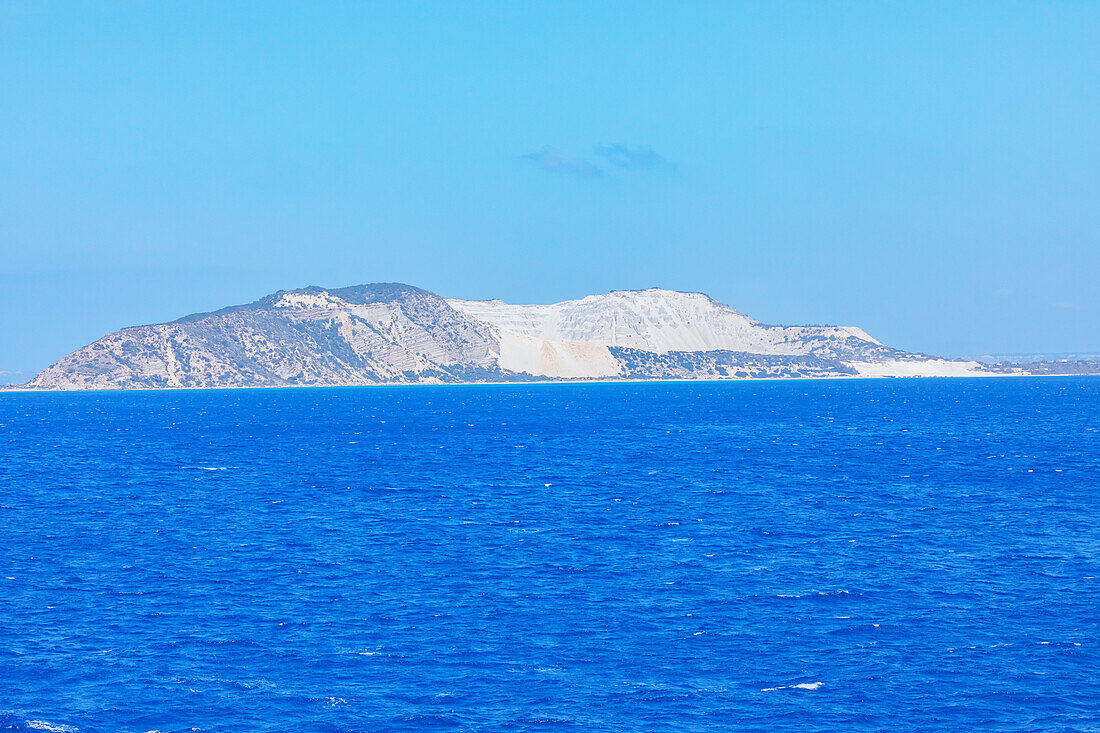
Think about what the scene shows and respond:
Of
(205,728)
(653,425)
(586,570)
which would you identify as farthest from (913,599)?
(653,425)

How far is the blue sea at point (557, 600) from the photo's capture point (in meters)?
34.6

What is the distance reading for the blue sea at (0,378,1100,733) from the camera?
113 feet

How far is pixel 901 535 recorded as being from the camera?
63531 mm

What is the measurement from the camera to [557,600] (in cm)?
4834

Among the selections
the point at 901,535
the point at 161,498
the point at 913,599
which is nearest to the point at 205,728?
the point at 913,599

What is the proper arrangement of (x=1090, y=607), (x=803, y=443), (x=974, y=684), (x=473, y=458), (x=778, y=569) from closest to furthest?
1. (x=974, y=684)
2. (x=1090, y=607)
3. (x=778, y=569)
4. (x=473, y=458)
5. (x=803, y=443)

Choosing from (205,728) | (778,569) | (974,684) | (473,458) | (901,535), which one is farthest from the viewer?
(473,458)

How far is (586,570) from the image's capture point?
54875mm

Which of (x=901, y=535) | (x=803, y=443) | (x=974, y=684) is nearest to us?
(x=974, y=684)

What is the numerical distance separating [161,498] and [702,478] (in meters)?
48.0

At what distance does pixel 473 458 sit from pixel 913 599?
75828 millimetres

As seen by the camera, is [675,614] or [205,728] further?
[675,614]

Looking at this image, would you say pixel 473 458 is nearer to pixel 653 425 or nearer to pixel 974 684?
pixel 653 425

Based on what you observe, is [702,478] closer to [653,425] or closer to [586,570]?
[586,570]
